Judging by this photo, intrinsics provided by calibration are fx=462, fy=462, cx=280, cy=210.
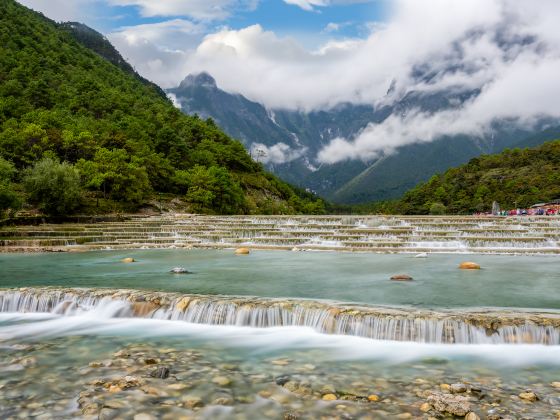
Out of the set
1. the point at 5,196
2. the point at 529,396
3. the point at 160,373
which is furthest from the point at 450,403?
the point at 5,196

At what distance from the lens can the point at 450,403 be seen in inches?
263

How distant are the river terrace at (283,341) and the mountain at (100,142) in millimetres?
30098

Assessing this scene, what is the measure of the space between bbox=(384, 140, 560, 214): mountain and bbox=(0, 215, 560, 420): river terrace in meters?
123

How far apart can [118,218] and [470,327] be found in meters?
44.8

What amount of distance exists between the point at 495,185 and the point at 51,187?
451 ft

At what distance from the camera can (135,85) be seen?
16238 cm

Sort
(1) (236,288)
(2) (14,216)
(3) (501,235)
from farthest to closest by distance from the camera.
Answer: (2) (14,216) → (3) (501,235) → (1) (236,288)

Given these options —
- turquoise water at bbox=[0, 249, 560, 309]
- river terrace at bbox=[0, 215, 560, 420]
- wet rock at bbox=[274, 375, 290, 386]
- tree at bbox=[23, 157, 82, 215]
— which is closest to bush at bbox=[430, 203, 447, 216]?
tree at bbox=[23, 157, 82, 215]

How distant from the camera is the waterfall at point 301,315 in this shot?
34.2 ft

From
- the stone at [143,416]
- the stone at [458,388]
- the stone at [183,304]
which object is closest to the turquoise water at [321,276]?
the stone at [183,304]

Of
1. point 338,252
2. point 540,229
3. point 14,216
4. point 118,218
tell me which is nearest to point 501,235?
point 540,229

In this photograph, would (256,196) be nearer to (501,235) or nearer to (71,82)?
(71,82)

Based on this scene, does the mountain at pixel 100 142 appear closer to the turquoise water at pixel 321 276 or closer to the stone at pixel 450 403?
the turquoise water at pixel 321 276

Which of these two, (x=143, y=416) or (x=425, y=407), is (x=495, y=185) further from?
(x=143, y=416)
